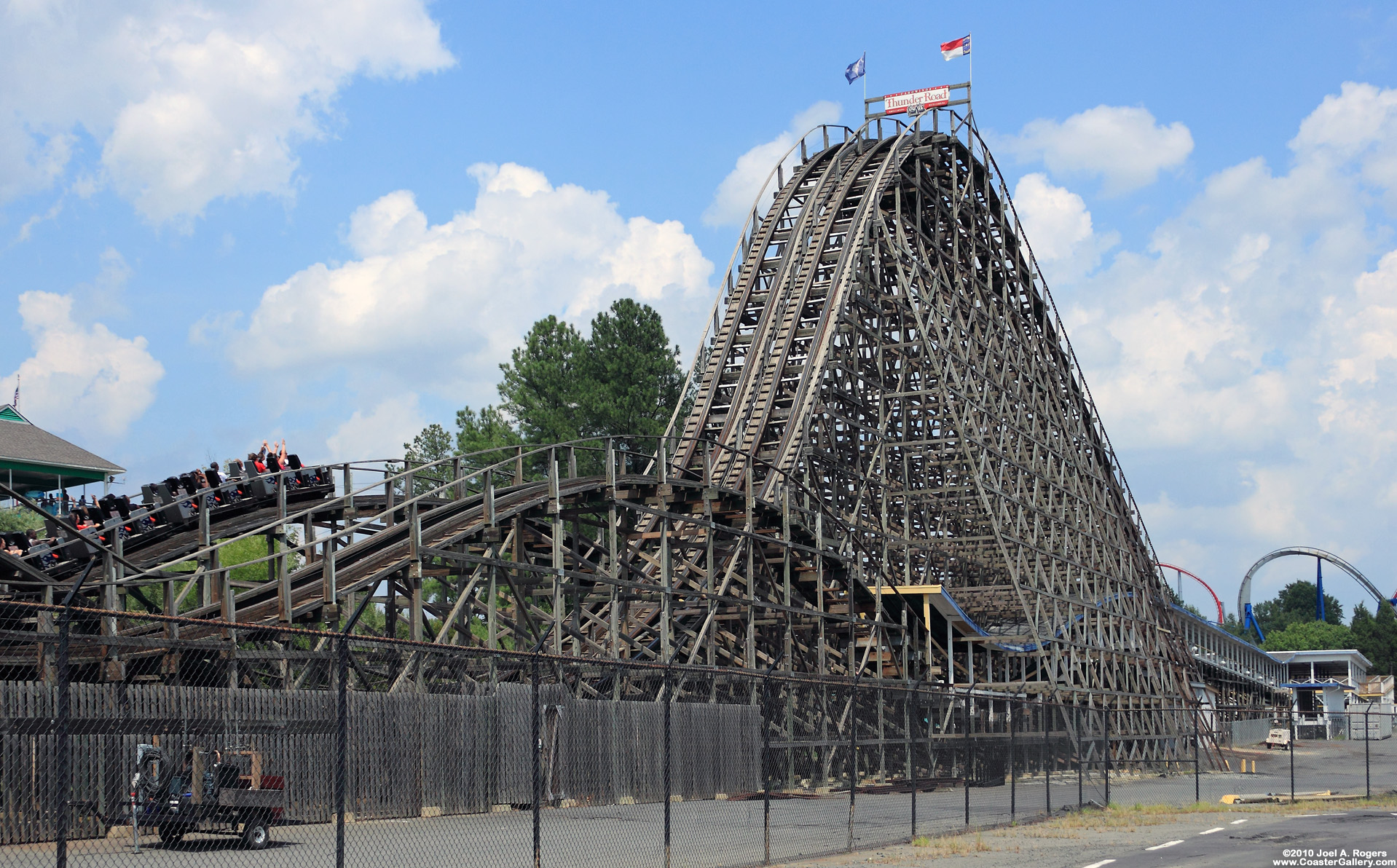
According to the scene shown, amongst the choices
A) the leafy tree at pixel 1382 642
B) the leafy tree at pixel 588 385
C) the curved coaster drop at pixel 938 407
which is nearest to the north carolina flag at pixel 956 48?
the curved coaster drop at pixel 938 407

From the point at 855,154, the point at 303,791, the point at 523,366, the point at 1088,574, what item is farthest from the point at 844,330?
the point at 523,366

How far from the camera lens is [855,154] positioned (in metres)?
40.5

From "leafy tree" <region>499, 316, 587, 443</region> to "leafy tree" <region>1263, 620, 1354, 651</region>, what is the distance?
331 ft

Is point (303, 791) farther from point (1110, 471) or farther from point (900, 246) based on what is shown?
point (1110, 471)

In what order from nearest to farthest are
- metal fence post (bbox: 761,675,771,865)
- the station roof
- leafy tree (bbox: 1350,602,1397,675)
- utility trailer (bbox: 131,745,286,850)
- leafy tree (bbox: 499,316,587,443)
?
utility trailer (bbox: 131,745,286,850)
metal fence post (bbox: 761,675,771,865)
the station roof
leafy tree (bbox: 499,316,587,443)
leafy tree (bbox: 1350,602,1397,675)

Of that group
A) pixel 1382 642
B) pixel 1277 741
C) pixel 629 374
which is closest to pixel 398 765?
pixel 629 374

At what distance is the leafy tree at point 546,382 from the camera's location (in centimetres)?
6044

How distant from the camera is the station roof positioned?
49375 millimetres

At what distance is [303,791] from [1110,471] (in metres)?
41.0

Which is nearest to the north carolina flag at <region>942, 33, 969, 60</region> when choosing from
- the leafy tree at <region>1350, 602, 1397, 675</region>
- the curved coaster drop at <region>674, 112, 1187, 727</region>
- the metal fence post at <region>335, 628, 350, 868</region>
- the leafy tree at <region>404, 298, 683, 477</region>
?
the curved coaster drop at <region>674, 112, 1187, 727</region>

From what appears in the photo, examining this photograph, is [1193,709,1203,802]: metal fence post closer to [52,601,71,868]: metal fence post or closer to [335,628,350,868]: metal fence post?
[335,628,350,868]: metal fence post

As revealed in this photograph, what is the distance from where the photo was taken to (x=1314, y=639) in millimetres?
140875

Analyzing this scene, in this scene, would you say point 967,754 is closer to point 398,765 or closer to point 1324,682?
point 398,765

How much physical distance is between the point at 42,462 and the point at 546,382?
21635 millimetres
